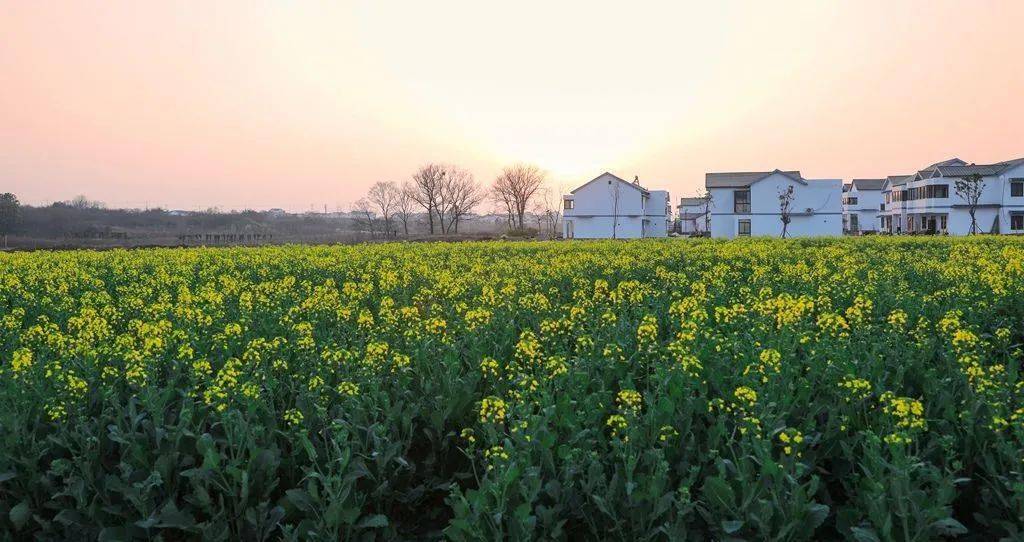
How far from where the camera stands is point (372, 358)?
612cm

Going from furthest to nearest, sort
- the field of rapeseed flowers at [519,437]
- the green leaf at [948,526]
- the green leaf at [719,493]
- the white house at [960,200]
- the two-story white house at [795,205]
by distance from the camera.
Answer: the two-story white house at [795,205] < the white house at [960,200] < the field of rapeseed flowers at [519,437] < the green leaf at [719,493] < the green leaf at [948,526]

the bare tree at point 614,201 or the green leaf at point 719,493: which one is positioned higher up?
the bare tree at point 614,201

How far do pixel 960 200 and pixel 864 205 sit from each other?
112 ft

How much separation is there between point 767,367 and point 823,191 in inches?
2951

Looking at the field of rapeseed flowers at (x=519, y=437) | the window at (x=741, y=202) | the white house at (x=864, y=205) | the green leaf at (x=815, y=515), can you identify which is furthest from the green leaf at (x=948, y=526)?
the white house at (x=864, y=205)

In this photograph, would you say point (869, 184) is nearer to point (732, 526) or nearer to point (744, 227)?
point (744, 227)

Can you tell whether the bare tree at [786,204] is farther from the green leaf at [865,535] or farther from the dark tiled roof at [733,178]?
the green leaf at [865,535]

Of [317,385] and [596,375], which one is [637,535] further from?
[317,385]

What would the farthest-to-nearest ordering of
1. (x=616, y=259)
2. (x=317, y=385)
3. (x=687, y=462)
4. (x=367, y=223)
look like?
1. (x=367, y=223)
2. (x=616, y=259)
3. (x=317, y=385)
4. (x=687, y=462)

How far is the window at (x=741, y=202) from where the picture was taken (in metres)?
74.3

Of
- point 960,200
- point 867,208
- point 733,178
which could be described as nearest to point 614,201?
point 733,178

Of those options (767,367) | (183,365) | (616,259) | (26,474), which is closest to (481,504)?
(767,367)

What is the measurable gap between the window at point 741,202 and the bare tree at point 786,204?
10.6 ft

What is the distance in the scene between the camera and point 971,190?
2822 inches
